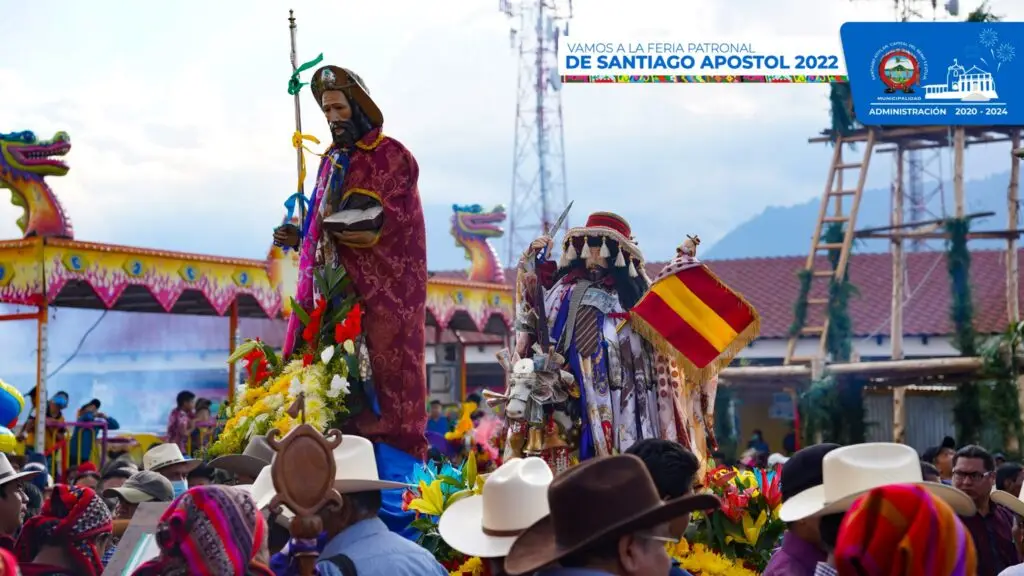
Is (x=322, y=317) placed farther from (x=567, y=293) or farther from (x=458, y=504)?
(x=458, y=504)

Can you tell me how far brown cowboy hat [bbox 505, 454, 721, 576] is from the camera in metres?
3.45

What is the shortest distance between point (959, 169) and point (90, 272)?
1500cm

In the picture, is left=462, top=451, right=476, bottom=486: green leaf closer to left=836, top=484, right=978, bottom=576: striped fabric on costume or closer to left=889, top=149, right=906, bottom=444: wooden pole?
left=836, top=484, right=978, bottom=576: striped fabric on costume

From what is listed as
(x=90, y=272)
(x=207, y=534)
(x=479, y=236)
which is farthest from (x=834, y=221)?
(x=207, y=534)

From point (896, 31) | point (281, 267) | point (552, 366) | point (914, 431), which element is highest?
point (896, 31)

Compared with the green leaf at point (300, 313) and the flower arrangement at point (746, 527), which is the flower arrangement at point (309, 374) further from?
the flower arrangement at point (746, 527)

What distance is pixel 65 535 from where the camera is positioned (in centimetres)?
505

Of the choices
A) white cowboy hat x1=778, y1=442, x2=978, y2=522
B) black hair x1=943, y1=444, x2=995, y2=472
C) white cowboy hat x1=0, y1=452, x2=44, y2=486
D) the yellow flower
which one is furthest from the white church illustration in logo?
white cowboy hat x1=778, y1=442, x2=978, y2=522

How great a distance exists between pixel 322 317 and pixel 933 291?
23641mm

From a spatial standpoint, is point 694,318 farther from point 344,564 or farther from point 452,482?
point 344,564

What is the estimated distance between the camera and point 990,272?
99.3 ft

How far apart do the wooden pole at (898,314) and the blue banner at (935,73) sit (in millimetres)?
1478

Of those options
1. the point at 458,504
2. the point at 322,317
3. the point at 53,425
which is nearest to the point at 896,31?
the point at 53,425

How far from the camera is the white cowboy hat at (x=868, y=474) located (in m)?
4.18
